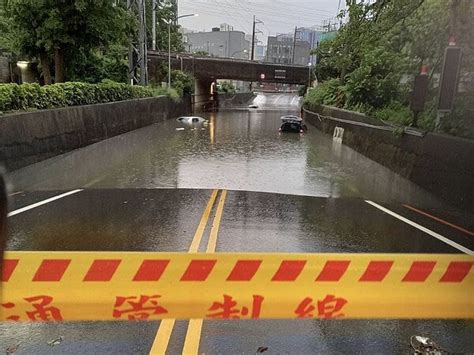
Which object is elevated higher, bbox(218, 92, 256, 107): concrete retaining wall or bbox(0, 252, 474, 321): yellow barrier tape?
bbox(0, 252, 474, 321): yellow barrier tape

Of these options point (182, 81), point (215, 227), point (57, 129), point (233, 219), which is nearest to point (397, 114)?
point (233, 219)

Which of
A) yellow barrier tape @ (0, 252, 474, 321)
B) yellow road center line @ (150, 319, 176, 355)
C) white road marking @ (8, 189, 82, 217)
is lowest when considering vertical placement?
white road marking @ (8, 189, 82, 217)

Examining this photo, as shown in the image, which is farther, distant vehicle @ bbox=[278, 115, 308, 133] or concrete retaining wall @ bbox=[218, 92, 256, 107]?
concrete retaining wall @ bbox=[218, 92, 256, 107]

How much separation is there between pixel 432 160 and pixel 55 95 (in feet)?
40.8

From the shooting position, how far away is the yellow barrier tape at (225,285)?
322cm

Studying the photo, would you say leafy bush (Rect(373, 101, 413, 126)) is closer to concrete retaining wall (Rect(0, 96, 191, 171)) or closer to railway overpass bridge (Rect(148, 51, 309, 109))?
concrete retaining wall (Rect(0, 96, 191, 171))

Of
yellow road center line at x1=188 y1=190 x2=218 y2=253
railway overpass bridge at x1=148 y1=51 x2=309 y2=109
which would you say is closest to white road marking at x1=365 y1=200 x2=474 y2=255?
yellow road center line at x1=188 y1=190 x2=218 y2=253

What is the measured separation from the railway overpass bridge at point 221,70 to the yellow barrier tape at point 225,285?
5213 cm

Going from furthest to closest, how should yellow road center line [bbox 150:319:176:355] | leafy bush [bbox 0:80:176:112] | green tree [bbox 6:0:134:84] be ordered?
green tree [bbox 6:0:134:84]
leafy bush [bbox 0:80:176:112]
yellow road center line [bbox 150:319:176:355]

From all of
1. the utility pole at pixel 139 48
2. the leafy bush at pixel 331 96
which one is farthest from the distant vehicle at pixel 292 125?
the utility pole at pixel 139 48

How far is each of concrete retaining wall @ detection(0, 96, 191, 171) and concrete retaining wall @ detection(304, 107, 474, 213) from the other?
34.7 ft

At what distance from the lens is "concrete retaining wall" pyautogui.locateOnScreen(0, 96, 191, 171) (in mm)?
11531

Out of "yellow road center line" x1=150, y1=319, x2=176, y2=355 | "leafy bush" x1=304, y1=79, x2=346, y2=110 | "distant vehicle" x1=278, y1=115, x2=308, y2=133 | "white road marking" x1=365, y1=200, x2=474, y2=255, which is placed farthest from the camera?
"leafy bush" x1=304, y1=79, x2=346, y2=110

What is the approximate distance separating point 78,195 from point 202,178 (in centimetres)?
Result: 413
